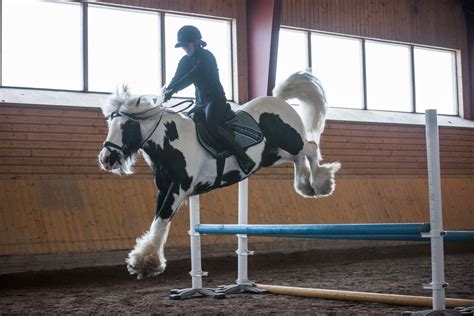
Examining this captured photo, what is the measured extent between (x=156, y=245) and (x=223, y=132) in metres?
0.98

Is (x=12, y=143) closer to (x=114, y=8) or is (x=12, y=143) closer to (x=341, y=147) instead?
(x=114, y=8)

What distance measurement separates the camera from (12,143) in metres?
8.98

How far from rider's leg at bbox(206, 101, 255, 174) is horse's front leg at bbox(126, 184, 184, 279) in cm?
52

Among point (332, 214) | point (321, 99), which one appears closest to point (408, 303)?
point (321, 99)

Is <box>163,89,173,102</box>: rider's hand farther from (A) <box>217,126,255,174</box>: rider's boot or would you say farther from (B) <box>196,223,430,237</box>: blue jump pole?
(B) <box>196,223,430,237</box>: blue jump pole

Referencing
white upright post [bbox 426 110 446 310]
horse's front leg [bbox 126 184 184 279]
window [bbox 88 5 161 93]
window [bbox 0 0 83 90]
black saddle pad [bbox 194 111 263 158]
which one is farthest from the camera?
window [bbox 88 5 161 93]

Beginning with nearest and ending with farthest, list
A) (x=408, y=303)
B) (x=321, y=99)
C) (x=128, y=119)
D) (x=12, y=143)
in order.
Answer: (x=128, y=119) → (x=408, y=303) → (x=321, y=99) → (x=12, y=143)

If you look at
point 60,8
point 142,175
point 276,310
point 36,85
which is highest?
point 60,8

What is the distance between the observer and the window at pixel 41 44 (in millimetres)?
9742

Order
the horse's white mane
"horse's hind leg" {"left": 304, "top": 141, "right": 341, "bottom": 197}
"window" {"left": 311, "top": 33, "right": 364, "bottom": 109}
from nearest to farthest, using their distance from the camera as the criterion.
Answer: the horse's white mane → "horse's hind leg" {"left": 304, "top": 141, "right": 341, "bottom": 197} → "window" {"left": 311, "top": 33, "right": 364, "bottom": 109}

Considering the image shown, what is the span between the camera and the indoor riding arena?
4852 millimetres

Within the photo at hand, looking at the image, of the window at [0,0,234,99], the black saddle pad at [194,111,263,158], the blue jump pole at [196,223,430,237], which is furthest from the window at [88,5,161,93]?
the black saddle pad at [194,111,263,158]

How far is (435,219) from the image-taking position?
446cm

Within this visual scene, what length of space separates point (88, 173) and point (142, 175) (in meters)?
0.83
